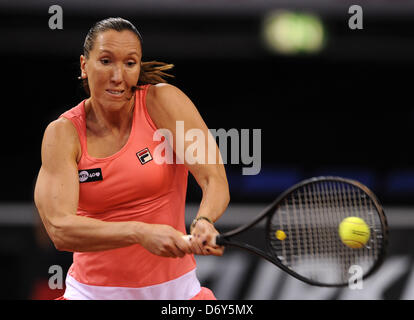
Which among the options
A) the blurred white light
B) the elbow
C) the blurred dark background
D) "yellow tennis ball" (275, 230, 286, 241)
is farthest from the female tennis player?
the blurred white light

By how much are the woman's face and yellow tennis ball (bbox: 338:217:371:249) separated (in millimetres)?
873

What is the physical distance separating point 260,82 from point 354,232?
3.23 m

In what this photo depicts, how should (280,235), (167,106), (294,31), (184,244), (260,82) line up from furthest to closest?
1. (260,82)
2. (294,31)
3. (167,106)
4. (280,235)
5. (184,244)

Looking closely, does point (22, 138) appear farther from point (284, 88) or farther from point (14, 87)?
point (284, 88)

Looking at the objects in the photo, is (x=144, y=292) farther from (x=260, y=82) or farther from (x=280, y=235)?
(x=260, y=82)

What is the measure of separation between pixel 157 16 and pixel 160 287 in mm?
3155

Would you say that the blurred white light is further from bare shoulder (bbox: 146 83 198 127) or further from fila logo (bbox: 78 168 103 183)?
fila logo (bbox: 78 168 103 183)

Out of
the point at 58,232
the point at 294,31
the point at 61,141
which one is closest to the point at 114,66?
the point at 61,141

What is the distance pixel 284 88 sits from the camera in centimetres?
564

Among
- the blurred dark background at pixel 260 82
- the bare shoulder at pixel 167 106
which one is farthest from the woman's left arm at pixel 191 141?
the blurred dark background at pixel 260 82

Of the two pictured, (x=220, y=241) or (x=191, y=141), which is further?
(x=191, y=141)

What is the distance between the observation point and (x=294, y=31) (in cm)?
543

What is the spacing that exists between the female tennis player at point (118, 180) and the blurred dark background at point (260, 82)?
2.47m

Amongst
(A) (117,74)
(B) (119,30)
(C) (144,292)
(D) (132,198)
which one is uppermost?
(B) (119,30)
